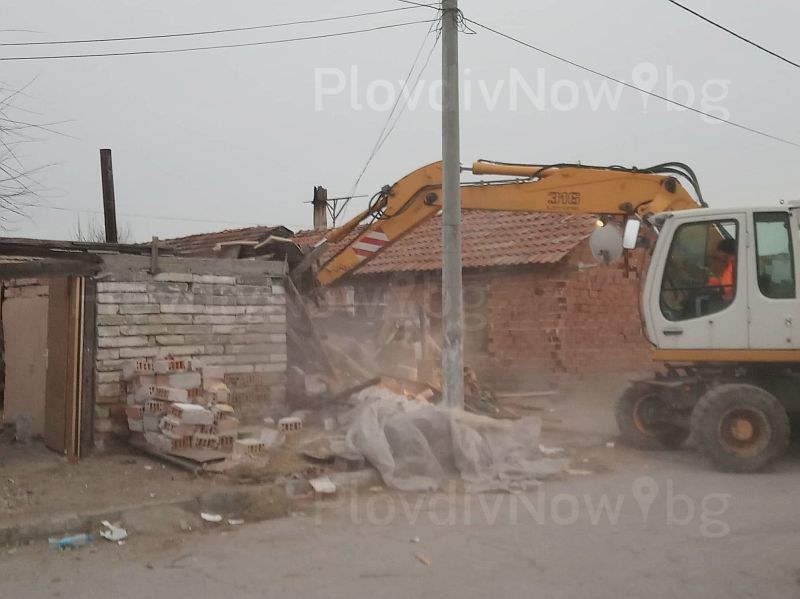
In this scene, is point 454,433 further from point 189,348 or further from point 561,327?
point 561,327

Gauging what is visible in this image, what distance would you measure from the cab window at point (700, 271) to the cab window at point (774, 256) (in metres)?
0.26

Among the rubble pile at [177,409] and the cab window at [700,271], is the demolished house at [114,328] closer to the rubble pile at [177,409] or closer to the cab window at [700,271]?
the rubble pile at [177,409]

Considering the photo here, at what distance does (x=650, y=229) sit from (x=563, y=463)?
326cm

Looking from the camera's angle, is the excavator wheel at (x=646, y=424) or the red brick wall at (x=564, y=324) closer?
the excavator wheel at (x=646, y=424)

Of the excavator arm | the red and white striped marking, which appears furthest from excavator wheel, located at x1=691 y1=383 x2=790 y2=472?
the red and white striped marking

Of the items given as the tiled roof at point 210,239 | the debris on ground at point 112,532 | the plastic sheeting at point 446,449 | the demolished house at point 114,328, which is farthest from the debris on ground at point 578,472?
the tiled roof at point 210,239

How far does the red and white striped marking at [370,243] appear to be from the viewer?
34.2 feet

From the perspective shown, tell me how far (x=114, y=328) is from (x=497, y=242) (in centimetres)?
920

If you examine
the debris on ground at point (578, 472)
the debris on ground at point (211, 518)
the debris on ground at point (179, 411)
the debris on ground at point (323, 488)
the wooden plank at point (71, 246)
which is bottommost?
the debris on ground at point (211, 518)

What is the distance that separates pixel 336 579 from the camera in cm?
499

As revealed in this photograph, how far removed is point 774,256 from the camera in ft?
27.6

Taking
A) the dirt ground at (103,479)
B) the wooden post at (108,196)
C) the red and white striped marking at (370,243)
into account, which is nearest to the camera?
the dirt ground at (103,479)

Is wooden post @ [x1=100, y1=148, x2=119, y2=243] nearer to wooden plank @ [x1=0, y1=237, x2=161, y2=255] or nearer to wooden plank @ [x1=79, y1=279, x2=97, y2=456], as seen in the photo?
wooden plank @ [x1=0, y1=237, x2=161, y2=255]

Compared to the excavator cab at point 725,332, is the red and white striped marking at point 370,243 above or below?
above
